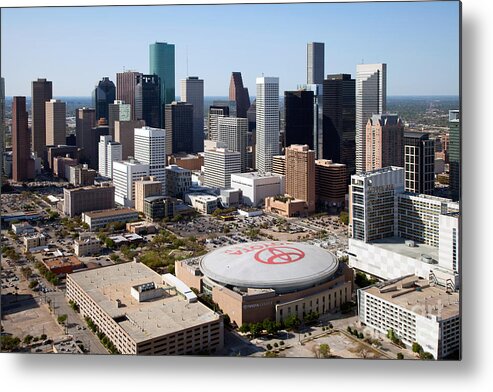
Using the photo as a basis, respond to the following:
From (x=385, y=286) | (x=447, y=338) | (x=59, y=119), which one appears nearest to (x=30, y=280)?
(x=385, y=286)

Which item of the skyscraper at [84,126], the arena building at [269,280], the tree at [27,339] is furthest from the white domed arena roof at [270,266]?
the skyscraper at [84,126]

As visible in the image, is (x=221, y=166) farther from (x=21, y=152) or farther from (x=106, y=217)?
(x=106, y=217)

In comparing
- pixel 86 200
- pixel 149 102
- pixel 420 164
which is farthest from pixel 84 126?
pixel 420 164

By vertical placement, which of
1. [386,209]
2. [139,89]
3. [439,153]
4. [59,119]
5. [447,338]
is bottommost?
[447,338]

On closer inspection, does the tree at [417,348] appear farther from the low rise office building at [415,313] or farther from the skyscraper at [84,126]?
the skyscraper at [84,126]

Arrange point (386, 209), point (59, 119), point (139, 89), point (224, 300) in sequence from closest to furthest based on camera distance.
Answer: point (224, 300) → point (386, 209) → point (59, 119) → point (139, 89)

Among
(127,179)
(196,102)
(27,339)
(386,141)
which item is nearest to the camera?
(27,339)

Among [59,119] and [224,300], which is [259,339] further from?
[59,119]
